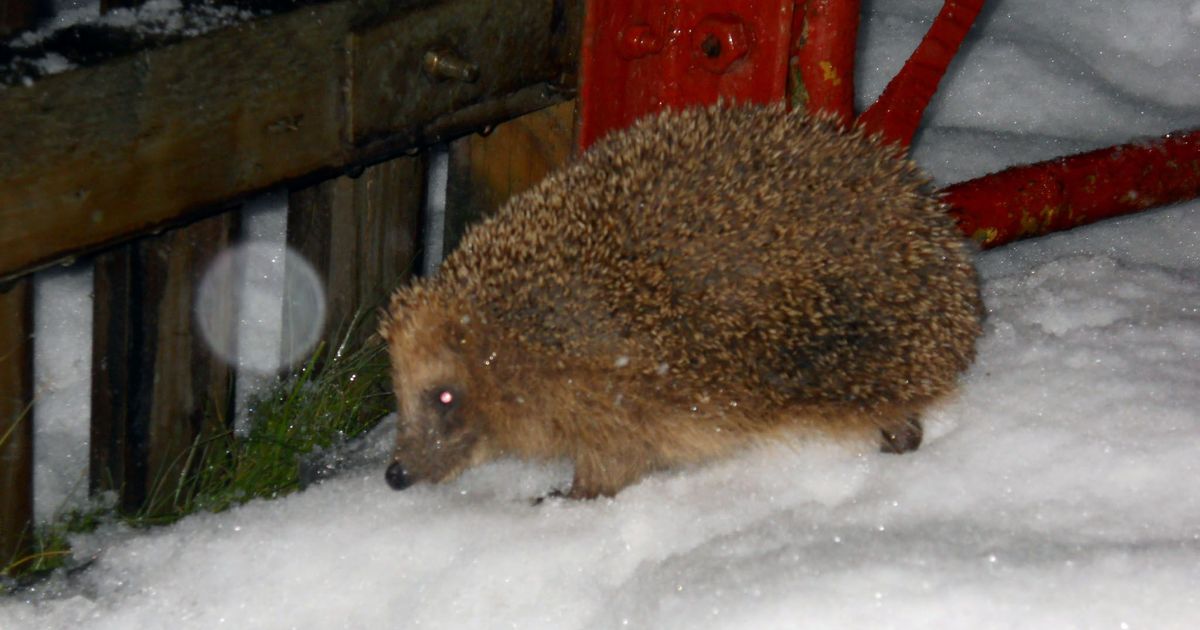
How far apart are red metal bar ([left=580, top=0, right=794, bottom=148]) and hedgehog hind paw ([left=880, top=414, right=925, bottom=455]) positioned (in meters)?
0.84

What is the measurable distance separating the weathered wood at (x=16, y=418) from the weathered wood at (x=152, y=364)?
Answer: 0.61 ft

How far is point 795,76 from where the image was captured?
3152 millimetres

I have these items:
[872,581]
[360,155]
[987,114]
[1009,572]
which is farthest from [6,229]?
[987,114]

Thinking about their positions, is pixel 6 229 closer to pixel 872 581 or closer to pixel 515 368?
pixel 515 368

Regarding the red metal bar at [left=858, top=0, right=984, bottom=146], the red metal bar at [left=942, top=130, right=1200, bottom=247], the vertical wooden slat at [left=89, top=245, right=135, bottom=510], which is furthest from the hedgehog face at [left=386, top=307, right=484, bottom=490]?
the red metal bar at [left=942, top=130, right=1200, bottom=247]

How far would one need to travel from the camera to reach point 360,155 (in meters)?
2.90

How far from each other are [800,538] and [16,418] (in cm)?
163

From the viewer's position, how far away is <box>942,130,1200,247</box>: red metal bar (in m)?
3.69

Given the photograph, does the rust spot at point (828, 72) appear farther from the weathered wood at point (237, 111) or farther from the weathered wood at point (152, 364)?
the weathered wood at point (152, 364)

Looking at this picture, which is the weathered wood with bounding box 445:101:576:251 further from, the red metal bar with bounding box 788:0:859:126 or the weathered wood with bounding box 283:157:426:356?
the red metal bar with bounding box 788:0:859:126

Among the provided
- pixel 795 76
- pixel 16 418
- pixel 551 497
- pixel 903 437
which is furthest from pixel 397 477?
pixel 795 76

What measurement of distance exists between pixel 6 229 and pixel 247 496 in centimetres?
102

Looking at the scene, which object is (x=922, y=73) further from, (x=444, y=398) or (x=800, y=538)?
(x=444, y=398)

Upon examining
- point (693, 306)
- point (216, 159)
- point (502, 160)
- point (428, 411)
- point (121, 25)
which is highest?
point (121, 25)
